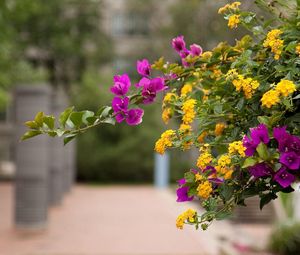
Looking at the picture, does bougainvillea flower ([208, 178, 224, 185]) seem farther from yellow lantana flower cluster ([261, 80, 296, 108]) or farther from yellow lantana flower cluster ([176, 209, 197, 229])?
yellow lantana flower cluster ([261, 80, 296, 108])

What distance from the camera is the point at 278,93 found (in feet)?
7.30

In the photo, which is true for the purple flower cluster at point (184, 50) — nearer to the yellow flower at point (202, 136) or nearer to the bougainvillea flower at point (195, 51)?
the bougainvillea flower at point (195, 51)

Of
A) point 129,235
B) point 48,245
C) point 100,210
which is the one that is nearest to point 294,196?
point 129,235

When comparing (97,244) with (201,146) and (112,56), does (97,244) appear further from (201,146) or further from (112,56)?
(112,56)

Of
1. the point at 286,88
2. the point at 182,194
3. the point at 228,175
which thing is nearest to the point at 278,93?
the point at 286,88

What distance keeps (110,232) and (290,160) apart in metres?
10.8

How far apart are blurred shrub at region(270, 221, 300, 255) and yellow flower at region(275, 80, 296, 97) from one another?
6526mm

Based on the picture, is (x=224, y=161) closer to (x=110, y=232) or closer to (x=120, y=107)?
(x=120, y=107)

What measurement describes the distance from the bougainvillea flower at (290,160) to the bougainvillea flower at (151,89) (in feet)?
2.22

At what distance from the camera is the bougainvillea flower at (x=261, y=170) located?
7.14 ft

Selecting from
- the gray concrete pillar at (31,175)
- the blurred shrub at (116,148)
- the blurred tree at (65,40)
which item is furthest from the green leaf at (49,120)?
the blurred tree at (65,40)

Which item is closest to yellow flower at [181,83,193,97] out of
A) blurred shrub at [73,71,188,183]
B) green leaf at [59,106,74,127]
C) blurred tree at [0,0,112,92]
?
green leaf at [59,106,74,127]

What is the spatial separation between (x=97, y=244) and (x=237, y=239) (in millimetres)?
2343

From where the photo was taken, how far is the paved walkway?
35.0 feet
